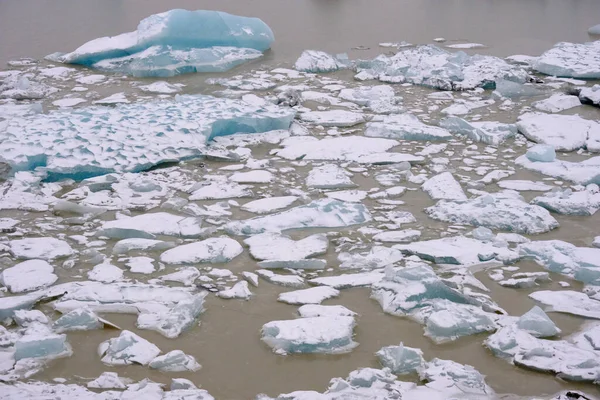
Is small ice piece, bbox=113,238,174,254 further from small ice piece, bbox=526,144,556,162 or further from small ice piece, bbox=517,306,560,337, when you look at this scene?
small ice piece, bbox=526,144,556,162

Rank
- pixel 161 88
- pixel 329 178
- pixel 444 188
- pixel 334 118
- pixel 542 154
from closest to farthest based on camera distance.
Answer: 1. pixel 444 188
2. pixel 329 178
3. pixel 542 154
4. pixel 334 118
5. pixel 161 88

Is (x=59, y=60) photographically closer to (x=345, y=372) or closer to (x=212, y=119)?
(x=212, y=119)

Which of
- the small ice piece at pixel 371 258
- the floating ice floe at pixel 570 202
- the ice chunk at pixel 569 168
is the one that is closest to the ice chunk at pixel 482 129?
the ice chunk at pixel 569 168

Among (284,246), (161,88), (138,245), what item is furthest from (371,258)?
(161,88)

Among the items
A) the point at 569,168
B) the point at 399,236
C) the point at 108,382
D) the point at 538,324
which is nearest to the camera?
the point at 108,382

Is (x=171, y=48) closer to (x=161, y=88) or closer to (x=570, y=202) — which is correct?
(x=161, y=88)

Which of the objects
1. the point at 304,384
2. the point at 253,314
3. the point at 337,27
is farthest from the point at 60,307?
the point at 337,27
